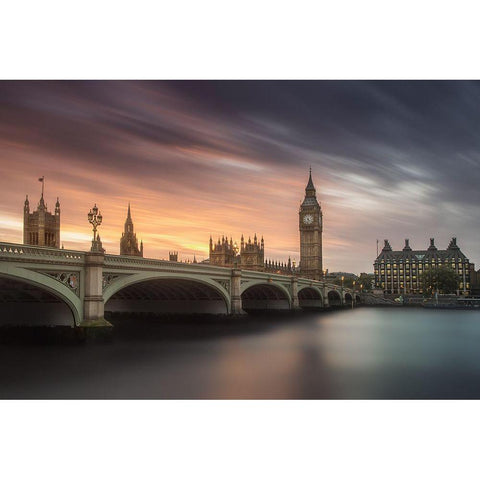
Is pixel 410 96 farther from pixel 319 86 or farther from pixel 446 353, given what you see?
pixel 446 353

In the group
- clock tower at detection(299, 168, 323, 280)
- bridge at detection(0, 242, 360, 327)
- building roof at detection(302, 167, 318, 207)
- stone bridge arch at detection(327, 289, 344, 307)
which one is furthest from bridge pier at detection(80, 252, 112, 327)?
building roof at detection(302, 167, 318, 207)

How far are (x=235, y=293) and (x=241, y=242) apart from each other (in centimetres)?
5285

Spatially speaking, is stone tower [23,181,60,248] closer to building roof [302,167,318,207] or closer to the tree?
the tree

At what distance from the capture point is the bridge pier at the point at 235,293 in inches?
1501

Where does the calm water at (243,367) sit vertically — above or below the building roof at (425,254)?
below

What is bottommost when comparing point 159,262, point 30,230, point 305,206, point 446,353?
point 446,353

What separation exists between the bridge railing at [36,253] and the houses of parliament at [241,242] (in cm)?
273

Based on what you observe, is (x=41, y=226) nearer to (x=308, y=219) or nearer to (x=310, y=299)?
(x=310, y=299)

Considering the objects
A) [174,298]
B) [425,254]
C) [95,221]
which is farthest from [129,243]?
[425,254]

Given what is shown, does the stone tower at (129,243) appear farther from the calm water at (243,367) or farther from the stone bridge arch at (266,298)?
the calm water at (243,367)

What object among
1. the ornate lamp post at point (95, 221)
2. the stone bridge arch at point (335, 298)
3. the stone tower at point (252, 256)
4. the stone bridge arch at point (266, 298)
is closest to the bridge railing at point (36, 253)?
the ornate lamp post at point (95, 221)

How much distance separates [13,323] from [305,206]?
348 feet

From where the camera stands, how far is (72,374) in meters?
16.2
